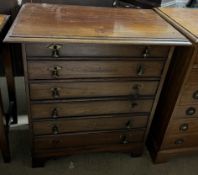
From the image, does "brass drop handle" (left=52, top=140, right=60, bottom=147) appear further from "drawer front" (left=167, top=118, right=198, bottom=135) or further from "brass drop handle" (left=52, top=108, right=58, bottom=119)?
"drawer front" (left=167, top=118, right=198, bottom=135)

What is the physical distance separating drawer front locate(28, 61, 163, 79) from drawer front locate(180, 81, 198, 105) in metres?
0.19

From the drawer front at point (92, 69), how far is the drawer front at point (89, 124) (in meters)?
0.30

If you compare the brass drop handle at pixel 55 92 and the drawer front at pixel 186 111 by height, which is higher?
the brass drop handle at pixel 55 92

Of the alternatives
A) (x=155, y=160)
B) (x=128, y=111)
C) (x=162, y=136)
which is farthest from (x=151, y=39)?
(x=155, y=160)

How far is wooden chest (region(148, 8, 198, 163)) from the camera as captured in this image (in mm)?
1278

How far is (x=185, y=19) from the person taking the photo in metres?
1.43

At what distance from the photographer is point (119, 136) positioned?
4.99 feet

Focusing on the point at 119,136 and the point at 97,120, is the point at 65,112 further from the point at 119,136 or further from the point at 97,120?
the point at 119,136

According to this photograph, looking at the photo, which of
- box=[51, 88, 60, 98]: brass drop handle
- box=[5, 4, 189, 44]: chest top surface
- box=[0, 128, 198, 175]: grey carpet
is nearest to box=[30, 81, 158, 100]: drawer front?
box=[51, 88, 60, 98]: brass drop handle

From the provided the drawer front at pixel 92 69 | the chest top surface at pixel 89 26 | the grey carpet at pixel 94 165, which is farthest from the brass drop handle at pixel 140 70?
the grey carpet at pixel 94 165

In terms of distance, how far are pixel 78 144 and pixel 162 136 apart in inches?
21.3

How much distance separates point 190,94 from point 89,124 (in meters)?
0.60

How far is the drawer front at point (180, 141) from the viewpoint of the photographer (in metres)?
1.56

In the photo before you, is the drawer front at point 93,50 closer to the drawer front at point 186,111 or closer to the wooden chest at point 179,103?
the wooden chest at point 179,103
